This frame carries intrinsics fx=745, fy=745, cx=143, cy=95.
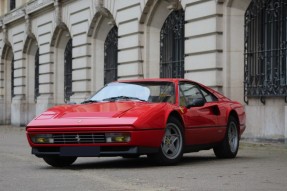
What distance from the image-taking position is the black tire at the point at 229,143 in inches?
460

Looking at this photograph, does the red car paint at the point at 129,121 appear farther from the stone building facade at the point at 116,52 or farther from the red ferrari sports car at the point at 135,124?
the stone building facade at the point at 116,52

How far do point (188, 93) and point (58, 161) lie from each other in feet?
7.20

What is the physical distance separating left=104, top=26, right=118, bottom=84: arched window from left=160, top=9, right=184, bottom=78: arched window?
3515 millimetres

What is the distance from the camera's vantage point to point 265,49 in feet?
58.3

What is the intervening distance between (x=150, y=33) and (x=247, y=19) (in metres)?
5.39

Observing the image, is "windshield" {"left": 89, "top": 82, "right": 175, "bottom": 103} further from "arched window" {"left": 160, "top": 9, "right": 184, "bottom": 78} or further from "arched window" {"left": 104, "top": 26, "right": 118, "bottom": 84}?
"arched window" {"left": 104, "top": 26, "right": 118, "bottom": 84}

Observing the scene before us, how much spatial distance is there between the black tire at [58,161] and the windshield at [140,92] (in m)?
0.99

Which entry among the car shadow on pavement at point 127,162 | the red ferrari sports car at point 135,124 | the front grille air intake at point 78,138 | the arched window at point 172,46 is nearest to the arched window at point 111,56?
the arched window at point 172,46

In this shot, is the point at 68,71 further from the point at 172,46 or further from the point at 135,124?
the point at 135,124

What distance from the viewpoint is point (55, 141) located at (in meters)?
9.87

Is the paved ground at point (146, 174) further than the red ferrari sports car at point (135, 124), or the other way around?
the red ferrari sports car at point (135, 124)

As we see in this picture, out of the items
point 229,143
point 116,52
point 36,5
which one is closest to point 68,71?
point 36,5

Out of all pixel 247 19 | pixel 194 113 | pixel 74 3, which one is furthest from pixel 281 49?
pixel 74 3

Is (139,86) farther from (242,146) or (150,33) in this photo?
(150,33)
